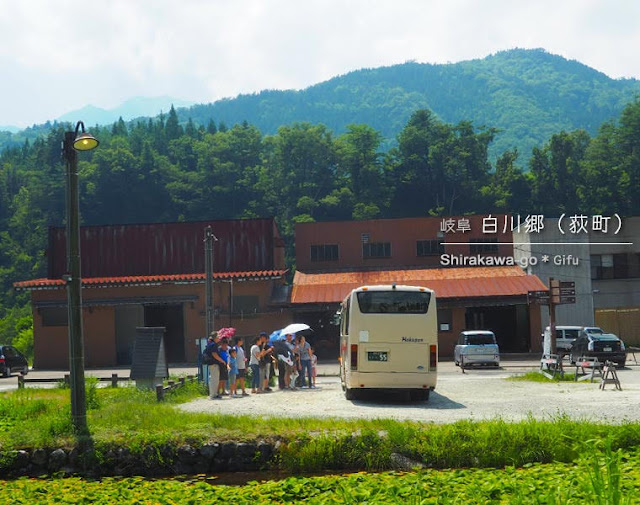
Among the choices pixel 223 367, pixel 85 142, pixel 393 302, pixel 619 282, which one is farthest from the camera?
pixel 619 282

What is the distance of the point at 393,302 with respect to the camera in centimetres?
2038

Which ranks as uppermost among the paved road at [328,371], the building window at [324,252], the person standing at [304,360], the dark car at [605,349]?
the building window at [324,252]

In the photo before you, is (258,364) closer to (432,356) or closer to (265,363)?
(265,363)

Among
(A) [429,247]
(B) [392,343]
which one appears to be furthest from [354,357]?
(A) [429,247]

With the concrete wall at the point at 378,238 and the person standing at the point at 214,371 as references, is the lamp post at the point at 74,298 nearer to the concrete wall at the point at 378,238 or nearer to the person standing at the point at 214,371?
the person standing at the point at 214,371

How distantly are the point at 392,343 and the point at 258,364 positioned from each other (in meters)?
5.79

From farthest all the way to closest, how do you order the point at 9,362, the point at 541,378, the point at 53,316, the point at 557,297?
the point at 53,316
the point at 9,362
the point at 557,297
the point at 541,378

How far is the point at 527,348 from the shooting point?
46906 mm

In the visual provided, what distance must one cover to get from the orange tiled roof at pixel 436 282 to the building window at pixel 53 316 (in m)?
12.8

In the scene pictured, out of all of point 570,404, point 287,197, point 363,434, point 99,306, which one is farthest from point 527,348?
point 287,197

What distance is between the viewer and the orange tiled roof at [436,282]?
45.6 metres

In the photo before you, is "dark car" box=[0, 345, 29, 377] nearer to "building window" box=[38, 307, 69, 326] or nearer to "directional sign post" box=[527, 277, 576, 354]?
"building window" box=[38, 307, 69, 326]

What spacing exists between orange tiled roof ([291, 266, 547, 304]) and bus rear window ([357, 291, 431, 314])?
24.9 meters

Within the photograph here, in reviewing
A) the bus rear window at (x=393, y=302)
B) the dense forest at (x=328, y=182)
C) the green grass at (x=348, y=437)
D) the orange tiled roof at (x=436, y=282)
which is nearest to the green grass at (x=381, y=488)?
the green grass at (x=348, y=437)
